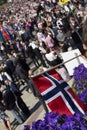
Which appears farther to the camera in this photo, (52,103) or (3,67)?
(3,67)

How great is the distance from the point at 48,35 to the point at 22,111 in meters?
8.31

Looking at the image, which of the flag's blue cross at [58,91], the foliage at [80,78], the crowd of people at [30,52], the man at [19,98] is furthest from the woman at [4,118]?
the flag's blue cross at [58,91]

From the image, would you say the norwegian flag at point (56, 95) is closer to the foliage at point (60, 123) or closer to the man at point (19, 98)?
the foliage at point (60, 123)

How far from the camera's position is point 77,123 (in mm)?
5551

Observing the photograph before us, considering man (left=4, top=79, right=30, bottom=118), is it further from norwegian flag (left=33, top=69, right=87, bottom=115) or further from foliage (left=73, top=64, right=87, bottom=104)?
norwegian flag (left=33, top=69, right=87, bottom=115)

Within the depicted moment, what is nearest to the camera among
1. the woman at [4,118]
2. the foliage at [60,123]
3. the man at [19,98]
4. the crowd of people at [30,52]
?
the foliage at [60,123]

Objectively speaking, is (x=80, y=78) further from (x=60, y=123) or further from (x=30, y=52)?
(x=30, y=52)

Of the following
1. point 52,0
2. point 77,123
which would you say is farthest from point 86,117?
point 52,0

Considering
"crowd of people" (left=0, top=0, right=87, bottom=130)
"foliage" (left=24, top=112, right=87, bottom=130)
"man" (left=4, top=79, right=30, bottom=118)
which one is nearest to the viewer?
"foliage" (left=24, top=112, right=87, bottom=130)

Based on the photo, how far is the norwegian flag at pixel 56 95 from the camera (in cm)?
706

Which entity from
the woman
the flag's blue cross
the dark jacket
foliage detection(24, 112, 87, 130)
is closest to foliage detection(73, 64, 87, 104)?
the flag's blue cross

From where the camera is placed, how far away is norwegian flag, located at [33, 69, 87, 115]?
7.06m

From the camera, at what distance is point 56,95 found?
7207 mm

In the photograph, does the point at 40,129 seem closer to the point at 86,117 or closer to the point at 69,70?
the point at 86,117
